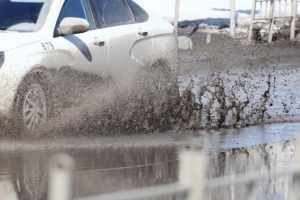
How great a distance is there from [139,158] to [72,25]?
189 cm

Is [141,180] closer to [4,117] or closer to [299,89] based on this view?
[4,117]

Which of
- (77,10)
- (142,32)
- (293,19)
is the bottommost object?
(293,19)

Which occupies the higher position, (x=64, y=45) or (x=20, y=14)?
Answer: (x=20, y=14)

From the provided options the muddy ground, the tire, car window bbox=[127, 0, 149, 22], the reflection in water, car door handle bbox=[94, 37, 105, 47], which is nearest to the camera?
the reflection in water

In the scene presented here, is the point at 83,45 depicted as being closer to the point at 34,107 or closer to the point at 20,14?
the point at 20,14

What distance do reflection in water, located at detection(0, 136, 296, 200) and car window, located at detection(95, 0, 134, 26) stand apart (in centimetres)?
211

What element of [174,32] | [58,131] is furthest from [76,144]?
[174,32]

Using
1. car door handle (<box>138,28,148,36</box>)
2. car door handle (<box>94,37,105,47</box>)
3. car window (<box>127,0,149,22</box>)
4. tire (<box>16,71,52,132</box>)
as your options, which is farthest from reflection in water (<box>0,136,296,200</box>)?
car window (<box>127,0,149,22</box>)

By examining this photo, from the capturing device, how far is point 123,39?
31.1ft

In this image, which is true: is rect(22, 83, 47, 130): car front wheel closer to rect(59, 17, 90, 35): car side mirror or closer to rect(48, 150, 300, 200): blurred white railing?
rect(59, 17, 90, 35): car side mirror

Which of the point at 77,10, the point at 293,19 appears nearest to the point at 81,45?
the point at 77,10

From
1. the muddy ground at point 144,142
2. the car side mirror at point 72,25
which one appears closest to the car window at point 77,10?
the car side mirror at point 72,25

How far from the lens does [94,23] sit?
9.18 m

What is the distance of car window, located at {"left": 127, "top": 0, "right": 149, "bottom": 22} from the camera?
10047mm
